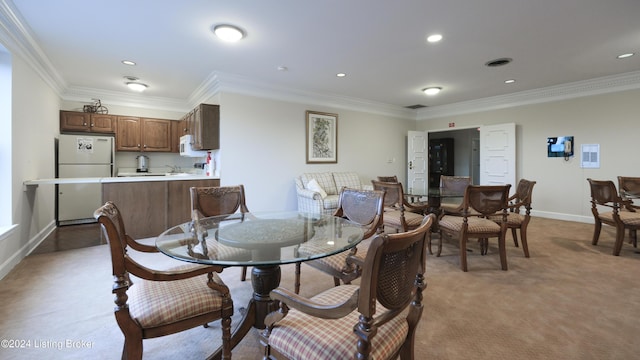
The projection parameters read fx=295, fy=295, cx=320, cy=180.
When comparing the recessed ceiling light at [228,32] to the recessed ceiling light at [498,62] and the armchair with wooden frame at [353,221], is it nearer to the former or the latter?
the armchair with wooden frame at [353,221]

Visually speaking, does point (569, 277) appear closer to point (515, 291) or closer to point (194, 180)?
point (515, 291)

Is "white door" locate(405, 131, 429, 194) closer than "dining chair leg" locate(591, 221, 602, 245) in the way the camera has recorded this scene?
No

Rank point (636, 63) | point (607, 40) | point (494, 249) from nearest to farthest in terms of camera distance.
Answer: point (607, 40)
point (494, 249)
point (636, 63)

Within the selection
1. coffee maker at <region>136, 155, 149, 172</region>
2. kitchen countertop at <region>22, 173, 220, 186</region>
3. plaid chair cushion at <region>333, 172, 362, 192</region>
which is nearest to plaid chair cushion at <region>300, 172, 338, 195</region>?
plaid chair cushion at <region>333, 172, 362, 192</region>

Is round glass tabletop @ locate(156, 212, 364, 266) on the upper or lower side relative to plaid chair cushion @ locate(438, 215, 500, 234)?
upper

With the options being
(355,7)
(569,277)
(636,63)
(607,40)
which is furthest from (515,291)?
(636,63)

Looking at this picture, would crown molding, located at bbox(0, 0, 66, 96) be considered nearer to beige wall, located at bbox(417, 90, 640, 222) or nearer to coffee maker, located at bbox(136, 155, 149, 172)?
coffee maker, located at bbox(136, 155, 149, 172)

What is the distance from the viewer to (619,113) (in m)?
4.91

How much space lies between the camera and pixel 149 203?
4309mm

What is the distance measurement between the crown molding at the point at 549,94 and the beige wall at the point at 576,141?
10 centimetres

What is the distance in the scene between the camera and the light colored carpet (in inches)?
70.1

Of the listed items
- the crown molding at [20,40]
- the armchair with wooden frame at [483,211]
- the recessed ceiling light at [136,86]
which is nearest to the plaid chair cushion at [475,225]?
the armchair with wooden frame at [483,211]

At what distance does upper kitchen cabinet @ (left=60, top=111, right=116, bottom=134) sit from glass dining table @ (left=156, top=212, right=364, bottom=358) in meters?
4.75

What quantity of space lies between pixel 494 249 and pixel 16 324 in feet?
15.3
